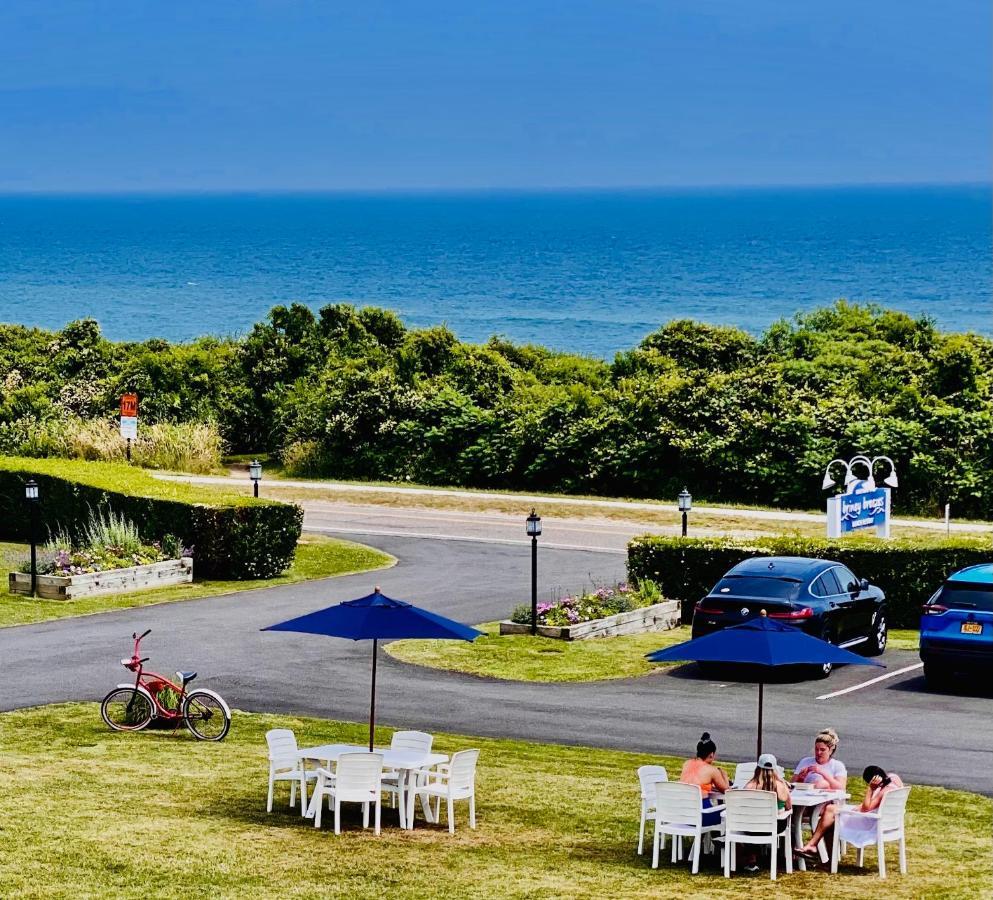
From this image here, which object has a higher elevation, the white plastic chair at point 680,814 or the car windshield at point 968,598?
the car windshield at point 968,598

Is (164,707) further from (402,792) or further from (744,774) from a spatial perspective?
(744,774)

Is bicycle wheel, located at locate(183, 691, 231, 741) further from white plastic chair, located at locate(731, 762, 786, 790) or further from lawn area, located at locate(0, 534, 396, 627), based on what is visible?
lawn area, located at locate(0, 534, 396, 627)

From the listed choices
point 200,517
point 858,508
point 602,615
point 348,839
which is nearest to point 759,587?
point 602,615

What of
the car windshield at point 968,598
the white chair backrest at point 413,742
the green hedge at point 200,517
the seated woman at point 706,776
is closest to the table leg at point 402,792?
the white chair backrest at point 413,742

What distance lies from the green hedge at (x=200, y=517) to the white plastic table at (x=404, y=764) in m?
16.6

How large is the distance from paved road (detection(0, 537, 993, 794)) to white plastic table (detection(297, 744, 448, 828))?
4.12m

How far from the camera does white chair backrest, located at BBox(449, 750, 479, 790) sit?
48.8 feet

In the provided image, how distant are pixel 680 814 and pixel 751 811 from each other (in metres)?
0.64

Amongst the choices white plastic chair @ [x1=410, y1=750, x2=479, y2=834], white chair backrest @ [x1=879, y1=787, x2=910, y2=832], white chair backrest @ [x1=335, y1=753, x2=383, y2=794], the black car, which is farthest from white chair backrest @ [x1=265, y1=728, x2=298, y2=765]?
the black car

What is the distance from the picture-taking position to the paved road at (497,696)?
1919 centimetres

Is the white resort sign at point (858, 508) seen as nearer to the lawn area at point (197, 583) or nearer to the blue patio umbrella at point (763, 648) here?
the lawn area at point (197, 583)

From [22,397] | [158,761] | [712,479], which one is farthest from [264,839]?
[22,397]

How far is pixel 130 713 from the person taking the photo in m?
19.3

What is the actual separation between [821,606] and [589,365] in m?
37.7
